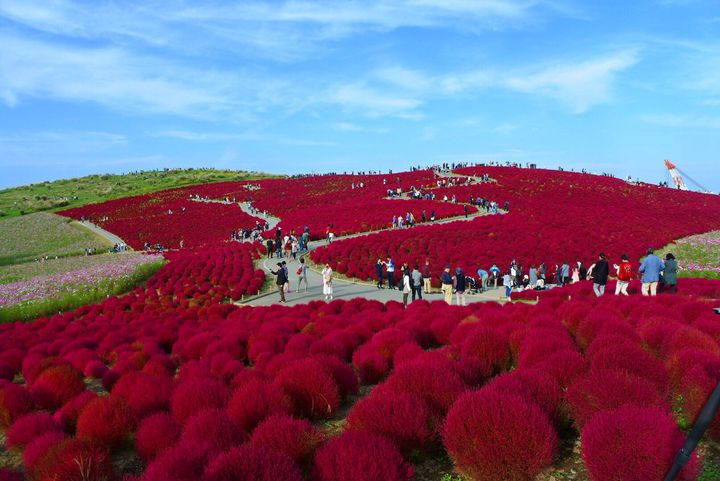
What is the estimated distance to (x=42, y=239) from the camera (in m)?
60.3

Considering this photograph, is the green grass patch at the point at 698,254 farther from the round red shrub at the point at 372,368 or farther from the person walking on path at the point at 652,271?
the round red shrub at the point at 372,368

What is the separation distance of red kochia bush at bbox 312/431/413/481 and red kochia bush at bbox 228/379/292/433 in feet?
4.53

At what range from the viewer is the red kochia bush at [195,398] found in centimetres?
510

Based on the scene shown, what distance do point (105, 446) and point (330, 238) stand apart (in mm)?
31541

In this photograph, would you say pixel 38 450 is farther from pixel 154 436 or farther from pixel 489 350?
pixel 489 350

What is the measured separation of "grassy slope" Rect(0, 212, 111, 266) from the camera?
5191 centimetres

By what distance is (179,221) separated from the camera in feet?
199

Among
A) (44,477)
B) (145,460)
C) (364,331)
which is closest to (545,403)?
(145,460)

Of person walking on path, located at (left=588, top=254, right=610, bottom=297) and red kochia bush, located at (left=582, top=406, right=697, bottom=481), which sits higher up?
red kochia bush, located at (left=582, top=406, right=697, bottom=481)

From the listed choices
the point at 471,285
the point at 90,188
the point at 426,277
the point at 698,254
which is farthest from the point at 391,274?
the point at 90,188

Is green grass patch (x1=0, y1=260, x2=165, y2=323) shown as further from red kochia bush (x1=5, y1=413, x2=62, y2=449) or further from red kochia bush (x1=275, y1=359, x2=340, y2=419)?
red kochia bush (x1=275, y1=359, x2=340, y2=419)

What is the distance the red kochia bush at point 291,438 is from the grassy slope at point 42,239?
55852 mm

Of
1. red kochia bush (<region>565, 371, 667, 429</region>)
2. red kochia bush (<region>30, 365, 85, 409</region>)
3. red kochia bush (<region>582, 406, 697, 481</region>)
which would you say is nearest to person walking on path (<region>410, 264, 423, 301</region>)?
red kochia bush (<region>30, 365, 85, 409</region>)

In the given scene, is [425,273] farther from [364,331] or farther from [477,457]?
[477,457]
